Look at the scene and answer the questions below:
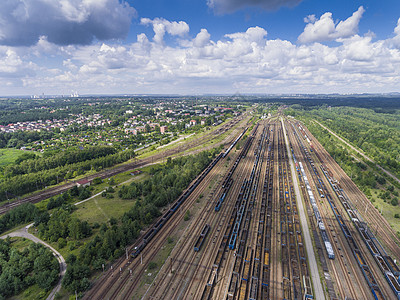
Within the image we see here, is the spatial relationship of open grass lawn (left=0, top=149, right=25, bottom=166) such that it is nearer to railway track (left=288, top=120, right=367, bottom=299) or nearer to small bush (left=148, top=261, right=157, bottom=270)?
small bush (left=148, top=261, right=157, bottom=270)

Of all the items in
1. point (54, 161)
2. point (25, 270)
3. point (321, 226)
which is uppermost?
point (321, 226)

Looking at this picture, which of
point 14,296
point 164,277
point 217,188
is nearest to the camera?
point 14,296

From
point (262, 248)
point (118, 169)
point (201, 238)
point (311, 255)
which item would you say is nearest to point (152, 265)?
point (201, 238)

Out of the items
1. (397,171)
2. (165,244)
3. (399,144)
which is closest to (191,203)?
(165,244)

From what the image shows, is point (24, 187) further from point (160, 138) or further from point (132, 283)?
point (160, 138)

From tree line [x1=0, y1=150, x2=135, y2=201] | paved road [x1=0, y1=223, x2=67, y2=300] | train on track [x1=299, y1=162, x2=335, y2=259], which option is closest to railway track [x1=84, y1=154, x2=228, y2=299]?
paved road [x1=0, y1=223, x2=67, y2=300]

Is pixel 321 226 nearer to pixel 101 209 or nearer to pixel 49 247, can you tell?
pixel 101 209

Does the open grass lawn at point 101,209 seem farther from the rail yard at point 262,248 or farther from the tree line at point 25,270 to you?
the tree line at point 25,270
